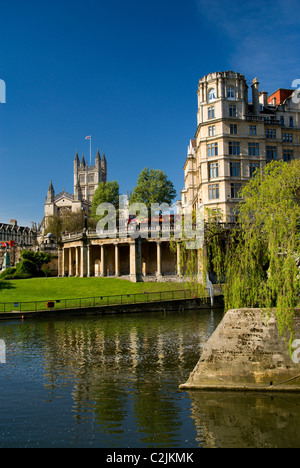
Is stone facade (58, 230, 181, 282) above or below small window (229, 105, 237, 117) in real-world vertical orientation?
below

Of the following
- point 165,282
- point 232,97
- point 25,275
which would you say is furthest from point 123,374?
point 25,275

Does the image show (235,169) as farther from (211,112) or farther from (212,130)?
(211,112)

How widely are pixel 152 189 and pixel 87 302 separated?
36.4m

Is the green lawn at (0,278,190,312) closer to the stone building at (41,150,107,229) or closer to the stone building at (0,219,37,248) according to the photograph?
the stone building at (41,150,107,229)

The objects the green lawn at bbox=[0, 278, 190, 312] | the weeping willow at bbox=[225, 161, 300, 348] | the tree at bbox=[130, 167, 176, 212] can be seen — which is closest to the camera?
the weeping willow at bbox=[225, 161, 300, 348]

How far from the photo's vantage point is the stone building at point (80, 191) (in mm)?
164750

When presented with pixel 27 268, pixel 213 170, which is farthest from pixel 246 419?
pixel 27 268

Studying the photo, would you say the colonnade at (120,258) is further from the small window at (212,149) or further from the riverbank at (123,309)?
the riverbank at (123,309)

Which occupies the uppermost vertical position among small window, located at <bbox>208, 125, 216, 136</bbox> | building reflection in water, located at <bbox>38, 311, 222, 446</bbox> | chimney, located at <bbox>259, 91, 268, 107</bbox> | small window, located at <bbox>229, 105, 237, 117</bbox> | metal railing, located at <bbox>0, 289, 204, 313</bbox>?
chimney, located at <bbox>259, 91, 268, 107</bbox>

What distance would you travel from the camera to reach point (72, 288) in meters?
54.8

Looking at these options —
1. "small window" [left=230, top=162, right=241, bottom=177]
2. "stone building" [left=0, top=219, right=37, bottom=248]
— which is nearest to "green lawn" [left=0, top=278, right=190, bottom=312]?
"small window" [left=230, top=162, right=241, bottom=177]

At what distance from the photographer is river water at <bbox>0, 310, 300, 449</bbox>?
37.5 ft

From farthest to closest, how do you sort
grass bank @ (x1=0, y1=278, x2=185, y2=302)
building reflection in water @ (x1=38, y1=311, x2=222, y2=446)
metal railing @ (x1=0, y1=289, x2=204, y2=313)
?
1. grass bank @ (x1=0, y1=278, x2=185, y2=302)
2. metal railing @ (x1=0, y1=289, x2=204, y2=313)
3. building reflection in water @ (x1=38, y1=311, x2=222, y2=446)

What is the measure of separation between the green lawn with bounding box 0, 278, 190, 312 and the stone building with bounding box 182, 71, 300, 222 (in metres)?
14.5
